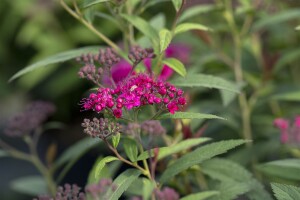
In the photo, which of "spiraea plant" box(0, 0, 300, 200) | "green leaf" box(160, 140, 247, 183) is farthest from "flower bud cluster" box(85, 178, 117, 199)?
"green leaf" box(160, 140, 247, 183)

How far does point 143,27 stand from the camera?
1.41 m

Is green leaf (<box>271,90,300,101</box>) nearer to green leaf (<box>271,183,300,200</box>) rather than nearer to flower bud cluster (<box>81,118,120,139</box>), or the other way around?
green leaf (<box>271,183,300,200</box>)

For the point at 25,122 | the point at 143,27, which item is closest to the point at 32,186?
the point at 25,122

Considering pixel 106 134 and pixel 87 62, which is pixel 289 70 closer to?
pixel 87 62

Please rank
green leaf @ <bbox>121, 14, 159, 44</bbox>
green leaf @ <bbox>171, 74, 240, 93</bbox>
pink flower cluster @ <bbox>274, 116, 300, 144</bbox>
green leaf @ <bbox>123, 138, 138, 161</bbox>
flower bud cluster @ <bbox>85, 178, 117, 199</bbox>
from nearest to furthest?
flower bud cluster @ <bbox>85, 178, 117, 199</bbox>, green leaf @ <bbox>123, 138, 138, 161</bbox>, green leaf @ <bbox>171, 74, 240, 93</bbox>, green leaf @ <bbox>121, 14, 159, 44</bbox>, pink flower cluster @ <bbox>274, 116, 300, 144</bbox>

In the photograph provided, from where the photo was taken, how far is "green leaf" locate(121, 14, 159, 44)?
4.58 feet

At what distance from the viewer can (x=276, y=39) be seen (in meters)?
2.53

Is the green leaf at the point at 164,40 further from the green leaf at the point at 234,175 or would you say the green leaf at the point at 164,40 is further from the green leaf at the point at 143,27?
the green leaf at the point at 234,175

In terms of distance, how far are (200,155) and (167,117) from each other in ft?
0.35

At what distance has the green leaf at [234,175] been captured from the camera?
133cm

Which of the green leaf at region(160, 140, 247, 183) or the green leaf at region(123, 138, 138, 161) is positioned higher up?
the green leaf at region(123, 138, 138, 161)

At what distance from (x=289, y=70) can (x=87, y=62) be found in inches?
51.6

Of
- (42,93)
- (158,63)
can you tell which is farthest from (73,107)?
(158,63)

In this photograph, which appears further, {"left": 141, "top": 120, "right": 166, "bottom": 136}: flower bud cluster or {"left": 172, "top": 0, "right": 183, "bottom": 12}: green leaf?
{"left": 172, "top": 0, "right": 183, "bottom": 12}: green leaf
